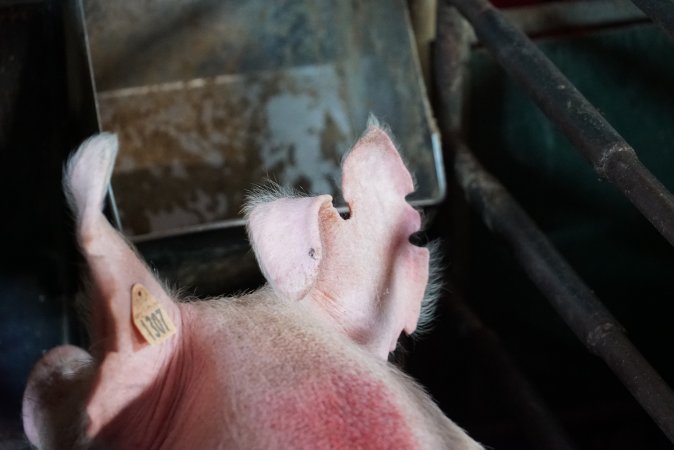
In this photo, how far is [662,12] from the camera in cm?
130

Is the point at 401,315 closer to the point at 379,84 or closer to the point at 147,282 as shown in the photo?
the point at 147,282

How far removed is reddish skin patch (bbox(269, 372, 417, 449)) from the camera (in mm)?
792

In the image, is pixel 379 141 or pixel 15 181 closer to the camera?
pixel 379 141

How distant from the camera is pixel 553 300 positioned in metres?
1.53

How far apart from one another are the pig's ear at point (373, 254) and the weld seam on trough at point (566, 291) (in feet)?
1.18

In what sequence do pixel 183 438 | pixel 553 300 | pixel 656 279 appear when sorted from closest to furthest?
pixel 183 438
pixel 553 300
pixel 656 279

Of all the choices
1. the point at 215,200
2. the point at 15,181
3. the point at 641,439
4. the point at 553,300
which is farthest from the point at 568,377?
the point at 15,181

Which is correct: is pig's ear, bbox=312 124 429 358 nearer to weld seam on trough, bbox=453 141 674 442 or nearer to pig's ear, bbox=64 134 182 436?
pig's ear, bbox=64 134 182 436

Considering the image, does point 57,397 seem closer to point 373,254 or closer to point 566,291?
point 373,254

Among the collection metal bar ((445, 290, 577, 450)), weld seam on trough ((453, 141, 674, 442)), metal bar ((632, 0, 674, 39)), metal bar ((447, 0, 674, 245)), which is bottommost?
metal bar ((445, 290, 577, 450))

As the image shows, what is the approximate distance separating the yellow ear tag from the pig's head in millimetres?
145

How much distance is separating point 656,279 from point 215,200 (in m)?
1.02

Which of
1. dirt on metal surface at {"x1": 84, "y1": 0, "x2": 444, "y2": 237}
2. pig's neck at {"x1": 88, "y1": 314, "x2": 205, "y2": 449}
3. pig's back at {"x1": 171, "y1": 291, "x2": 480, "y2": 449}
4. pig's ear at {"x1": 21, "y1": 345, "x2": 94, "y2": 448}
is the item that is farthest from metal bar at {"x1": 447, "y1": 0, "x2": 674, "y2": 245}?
pig's ear at {"x1": 21, "y1": 345, "x2": 94, "y2": 448}

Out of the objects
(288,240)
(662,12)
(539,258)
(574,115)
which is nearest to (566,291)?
(539,258)
